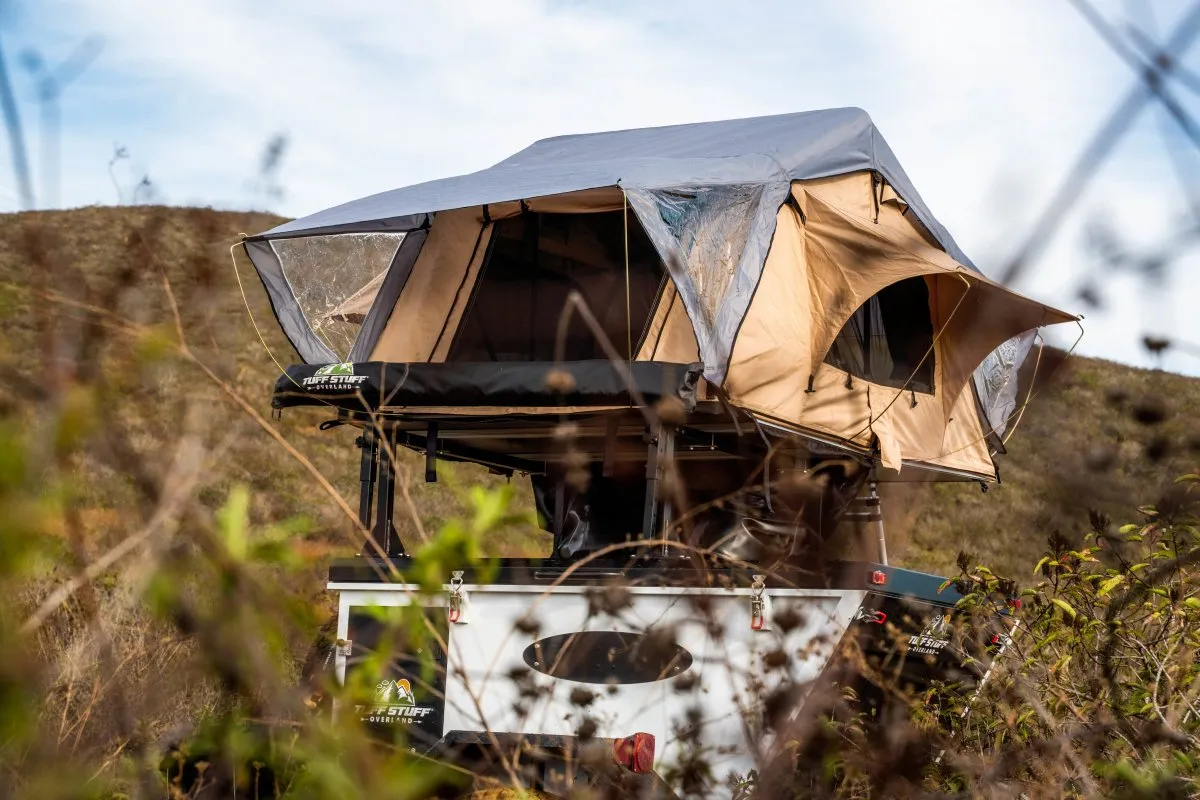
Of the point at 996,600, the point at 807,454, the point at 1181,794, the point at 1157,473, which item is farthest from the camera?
the point at 807,454

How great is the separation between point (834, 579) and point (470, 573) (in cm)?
171

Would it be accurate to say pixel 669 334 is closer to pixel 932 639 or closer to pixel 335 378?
pixel 335 378

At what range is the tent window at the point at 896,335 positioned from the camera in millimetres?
8352

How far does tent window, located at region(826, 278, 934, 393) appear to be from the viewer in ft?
27.4

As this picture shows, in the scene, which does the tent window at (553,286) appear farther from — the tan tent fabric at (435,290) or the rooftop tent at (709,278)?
the tan tent fabric at (435,290)

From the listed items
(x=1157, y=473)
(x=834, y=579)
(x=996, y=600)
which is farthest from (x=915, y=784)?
(x=834, y=579)

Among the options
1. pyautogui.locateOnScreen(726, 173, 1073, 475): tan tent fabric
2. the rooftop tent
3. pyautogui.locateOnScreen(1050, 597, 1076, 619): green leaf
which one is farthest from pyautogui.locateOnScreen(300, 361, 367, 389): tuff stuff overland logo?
pyautogui.locateOnScreen(1050, 597, 1076, 619): green leaf

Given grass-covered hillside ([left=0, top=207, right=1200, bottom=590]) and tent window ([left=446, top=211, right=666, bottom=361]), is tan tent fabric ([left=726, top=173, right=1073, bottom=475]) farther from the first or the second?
grass-covered hillside ([left=0, top=207, right=1200, bottom=590])

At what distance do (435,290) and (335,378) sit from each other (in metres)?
1.76

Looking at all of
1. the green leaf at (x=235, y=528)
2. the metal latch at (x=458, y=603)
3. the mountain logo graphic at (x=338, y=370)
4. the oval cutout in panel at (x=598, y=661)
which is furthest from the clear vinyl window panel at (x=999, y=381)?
the green leaf at (x=235, y=528)

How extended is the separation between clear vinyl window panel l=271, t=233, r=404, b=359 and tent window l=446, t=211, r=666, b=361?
0.73 meters

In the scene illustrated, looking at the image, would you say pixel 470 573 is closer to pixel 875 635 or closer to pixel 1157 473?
pixel 875 635

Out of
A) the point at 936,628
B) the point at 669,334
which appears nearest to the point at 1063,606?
the point at 936,628

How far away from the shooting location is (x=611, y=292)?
309 inches
